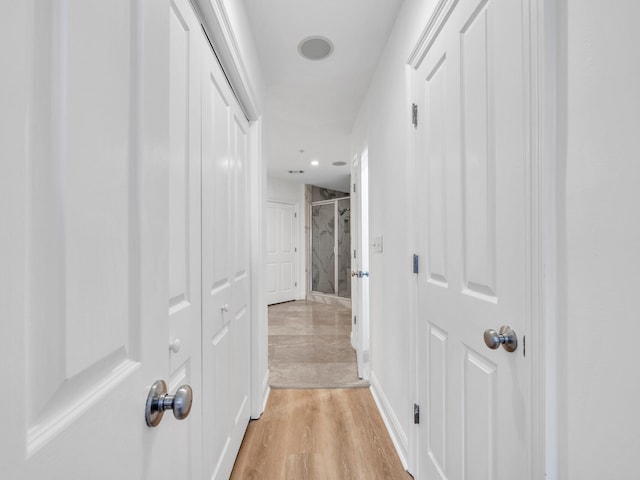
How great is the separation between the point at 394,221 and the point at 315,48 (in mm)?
1273

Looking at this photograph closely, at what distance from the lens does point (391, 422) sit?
184 cm

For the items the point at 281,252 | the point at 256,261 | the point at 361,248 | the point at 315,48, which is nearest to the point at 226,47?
the point at 315,48

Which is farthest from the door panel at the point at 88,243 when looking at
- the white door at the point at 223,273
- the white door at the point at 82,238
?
the white door at the point at 223,273

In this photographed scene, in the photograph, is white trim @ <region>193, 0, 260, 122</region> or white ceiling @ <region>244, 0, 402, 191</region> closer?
white trim @ <region>193, 0, 260, 122</region>

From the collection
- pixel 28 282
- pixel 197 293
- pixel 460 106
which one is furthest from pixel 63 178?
pixel 460 106

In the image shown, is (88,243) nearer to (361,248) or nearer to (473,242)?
(473,242)

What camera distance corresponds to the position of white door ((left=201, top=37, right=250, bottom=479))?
1.19m

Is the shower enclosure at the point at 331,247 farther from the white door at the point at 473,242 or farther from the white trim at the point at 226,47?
the white door at the point at 473,242

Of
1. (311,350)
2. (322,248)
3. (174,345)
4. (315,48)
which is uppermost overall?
(315,48)

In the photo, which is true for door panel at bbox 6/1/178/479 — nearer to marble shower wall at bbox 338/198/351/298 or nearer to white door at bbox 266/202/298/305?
white door at bbox 266/202/298/305

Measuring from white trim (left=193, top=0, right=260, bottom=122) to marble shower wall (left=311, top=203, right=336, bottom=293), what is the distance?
15.4 ft

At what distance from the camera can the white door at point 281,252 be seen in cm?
600

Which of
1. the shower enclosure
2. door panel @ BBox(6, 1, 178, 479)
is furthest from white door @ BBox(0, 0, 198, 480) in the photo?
the shower enclosure

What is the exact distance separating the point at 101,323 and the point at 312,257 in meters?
6.28
